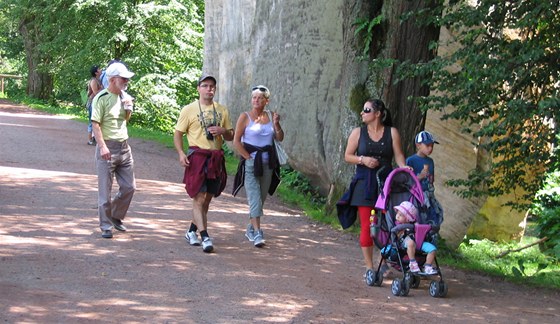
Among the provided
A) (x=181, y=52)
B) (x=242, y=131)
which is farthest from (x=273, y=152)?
(x=181, y=52)

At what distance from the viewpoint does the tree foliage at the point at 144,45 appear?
112ft

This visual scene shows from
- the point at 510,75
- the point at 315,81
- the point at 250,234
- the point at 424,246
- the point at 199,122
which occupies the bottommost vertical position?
the point at 250,234

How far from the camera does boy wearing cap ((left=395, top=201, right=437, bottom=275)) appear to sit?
8.13m

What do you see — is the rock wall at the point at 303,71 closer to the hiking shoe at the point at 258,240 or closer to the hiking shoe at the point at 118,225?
the hiking shoe at the point at 258,240

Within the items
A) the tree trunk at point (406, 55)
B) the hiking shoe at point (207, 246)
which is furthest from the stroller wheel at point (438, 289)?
the tree trunk at point (406, 55)

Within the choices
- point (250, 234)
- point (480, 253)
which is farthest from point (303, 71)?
point (250, 234)

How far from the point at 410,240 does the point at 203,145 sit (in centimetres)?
289

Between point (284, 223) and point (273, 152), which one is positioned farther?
point (284, 223)

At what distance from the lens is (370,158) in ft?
28.6

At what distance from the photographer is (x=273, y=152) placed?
34.2 feet

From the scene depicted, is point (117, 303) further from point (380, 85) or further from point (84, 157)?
point (84, 157)

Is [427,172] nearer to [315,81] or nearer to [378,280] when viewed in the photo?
[378,280]

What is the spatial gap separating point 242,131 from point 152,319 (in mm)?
3967

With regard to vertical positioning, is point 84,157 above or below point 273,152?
below
